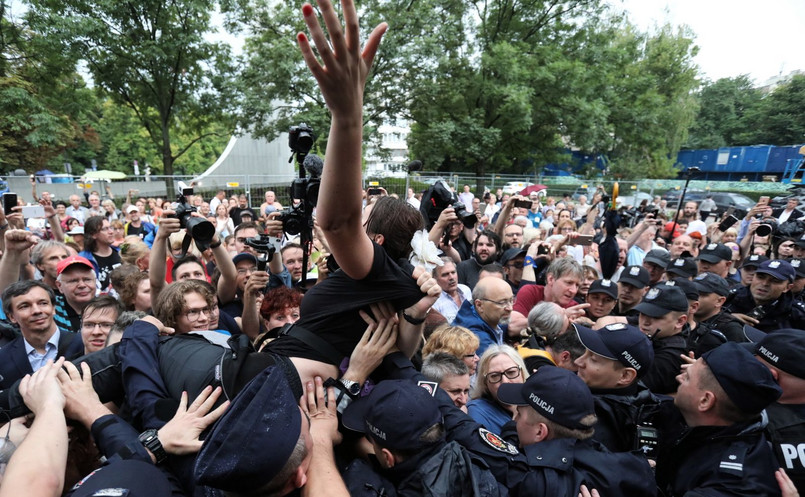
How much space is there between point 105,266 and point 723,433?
6.20 metres

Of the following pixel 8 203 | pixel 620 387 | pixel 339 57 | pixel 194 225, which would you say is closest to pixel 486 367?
pixel 620 387

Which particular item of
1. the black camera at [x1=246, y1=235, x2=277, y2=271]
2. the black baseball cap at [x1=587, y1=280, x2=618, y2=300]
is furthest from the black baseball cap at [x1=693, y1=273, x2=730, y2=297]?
the black camera at [x1=246, y1=235, x2=277, y2=271]

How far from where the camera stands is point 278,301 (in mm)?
3381

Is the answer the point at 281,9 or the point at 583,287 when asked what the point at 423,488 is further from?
the point at 281,9

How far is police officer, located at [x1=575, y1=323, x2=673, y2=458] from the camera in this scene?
7.43 ft

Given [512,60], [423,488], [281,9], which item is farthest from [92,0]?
[423,488]

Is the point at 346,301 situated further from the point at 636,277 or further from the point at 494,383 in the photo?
the point at 636,277

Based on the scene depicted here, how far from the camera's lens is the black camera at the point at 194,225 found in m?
2.71

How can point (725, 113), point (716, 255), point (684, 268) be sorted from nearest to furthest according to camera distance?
point (684, 268)
point (716, 255)
point (725, 113)

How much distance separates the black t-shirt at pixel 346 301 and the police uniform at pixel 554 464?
0.54 m

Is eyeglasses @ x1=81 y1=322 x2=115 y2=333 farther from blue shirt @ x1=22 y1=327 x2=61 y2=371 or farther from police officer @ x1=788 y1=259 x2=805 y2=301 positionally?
police officer @ x1=788 y1=259 x2=805 y2=301

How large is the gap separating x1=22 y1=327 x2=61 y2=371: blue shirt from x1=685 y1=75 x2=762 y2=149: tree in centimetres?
5317

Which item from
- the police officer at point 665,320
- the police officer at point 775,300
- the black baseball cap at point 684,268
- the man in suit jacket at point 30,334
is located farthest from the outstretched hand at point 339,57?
the black baseball cap at point 684,268

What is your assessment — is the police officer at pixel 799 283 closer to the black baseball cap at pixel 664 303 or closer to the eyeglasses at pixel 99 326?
the black baseball cap at pixel 664 303
